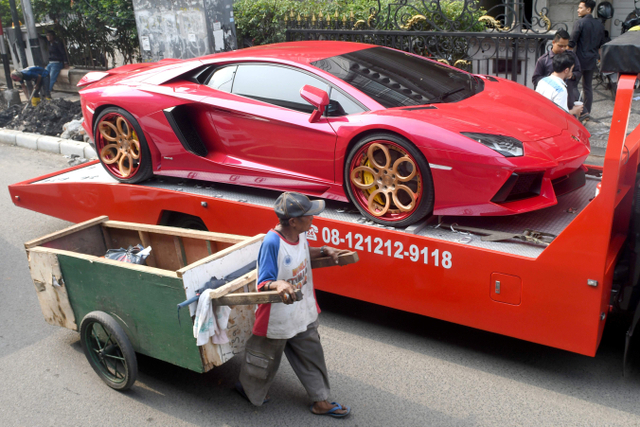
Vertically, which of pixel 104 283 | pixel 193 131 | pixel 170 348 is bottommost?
pixel 170 348

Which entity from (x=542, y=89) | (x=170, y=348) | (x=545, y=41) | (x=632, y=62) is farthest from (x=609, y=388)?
(x=545, y=41)

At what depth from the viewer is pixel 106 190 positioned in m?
5.48

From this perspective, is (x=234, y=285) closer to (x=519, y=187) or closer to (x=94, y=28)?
(x=519, y=187)

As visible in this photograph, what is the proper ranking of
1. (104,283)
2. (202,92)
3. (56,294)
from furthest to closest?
(202,92) → (56,294) → (104,283)

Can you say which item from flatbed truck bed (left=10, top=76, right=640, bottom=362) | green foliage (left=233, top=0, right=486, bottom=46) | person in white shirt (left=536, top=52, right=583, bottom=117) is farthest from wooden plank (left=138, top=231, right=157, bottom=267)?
green foliage (left=233, top=0, right=486, bottom=46)

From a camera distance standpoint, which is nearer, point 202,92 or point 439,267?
point 439,267

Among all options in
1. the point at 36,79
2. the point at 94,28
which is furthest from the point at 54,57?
the point at 94,28

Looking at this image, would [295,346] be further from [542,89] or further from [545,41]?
[545,41]

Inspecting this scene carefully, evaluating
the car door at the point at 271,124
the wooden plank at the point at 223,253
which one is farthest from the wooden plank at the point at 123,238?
the wooden plank at the point at 223,253

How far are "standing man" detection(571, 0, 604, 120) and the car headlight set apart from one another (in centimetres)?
501

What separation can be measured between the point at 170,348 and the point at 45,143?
7741mm

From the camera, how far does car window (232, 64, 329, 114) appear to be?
14.5ft

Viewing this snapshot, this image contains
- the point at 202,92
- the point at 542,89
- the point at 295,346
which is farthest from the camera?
the point at 542,89

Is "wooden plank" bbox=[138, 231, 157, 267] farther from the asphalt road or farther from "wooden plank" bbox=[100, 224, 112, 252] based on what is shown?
the asphalt road
